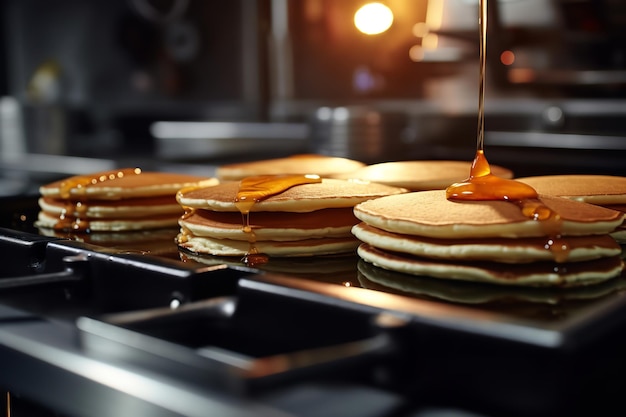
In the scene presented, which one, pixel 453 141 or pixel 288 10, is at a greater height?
pixel 288 10

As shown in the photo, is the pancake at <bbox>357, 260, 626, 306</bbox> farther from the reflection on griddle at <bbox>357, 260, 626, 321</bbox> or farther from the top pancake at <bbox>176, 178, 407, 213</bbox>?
the top pancake at <bbox>176, 178, 407, 213</bbox>

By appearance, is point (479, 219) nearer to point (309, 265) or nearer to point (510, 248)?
point (510, 248)

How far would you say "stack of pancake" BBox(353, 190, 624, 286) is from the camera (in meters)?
0.85

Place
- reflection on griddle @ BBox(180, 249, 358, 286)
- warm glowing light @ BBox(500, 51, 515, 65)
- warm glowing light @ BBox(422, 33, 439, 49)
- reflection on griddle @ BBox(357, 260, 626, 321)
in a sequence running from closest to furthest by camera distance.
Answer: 1. reflection on griddle @ BBox(357, 260, 626, 321)
2. reflection on griddle @ BBox(180, 249, 358, 286)
3. warm glowing light @ BBox(500, 51, 515, 65)
4. warm glowing light @ BBox(422, 33, 439, 49)

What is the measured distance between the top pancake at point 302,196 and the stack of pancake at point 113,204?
0.61 ft

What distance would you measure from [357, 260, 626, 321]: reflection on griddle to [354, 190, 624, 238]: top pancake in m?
0.05

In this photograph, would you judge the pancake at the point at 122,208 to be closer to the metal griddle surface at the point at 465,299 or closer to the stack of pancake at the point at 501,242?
the metal griddle surface at the point at 465,299

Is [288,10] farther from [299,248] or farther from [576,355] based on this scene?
[576,355]

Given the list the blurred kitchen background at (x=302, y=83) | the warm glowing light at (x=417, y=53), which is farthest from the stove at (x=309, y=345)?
the warm glowing light at (x=417, y=53)

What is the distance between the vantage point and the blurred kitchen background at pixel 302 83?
2764 millimetres

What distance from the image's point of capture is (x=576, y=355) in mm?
627

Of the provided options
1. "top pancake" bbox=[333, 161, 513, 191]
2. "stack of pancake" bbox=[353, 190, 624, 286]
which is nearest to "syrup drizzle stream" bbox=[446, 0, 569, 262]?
"stack of pancake" bbox=[353, 190, 624, 286]

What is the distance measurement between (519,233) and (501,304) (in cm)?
9

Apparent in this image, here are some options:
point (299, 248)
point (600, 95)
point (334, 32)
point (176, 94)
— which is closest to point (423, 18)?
point (334, 32)
